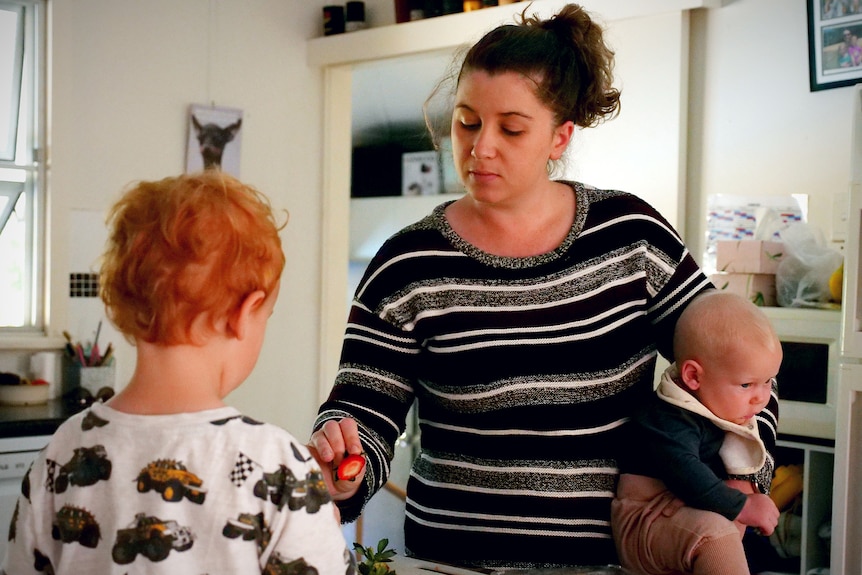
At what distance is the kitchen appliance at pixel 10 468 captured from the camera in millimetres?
2875

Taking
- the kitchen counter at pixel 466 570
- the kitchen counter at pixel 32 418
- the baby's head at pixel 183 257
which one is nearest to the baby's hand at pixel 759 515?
the kitchen counter at pixel 466 570

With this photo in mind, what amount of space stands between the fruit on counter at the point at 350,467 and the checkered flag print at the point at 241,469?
28 cm

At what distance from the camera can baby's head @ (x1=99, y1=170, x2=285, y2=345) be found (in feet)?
3.18

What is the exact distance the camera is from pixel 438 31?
3.62 m

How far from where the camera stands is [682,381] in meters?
1.53

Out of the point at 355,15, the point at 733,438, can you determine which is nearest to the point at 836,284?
the point at 733,438

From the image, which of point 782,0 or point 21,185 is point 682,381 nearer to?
point 782,0

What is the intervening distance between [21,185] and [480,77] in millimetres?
2500

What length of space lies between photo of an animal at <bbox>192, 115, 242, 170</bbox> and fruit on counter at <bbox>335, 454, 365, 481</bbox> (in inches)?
106

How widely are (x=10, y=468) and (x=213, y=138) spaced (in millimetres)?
1484

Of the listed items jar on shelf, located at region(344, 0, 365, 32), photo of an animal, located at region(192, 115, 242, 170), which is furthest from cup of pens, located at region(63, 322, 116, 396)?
jar on shelf, located at region(344, 0, 365, 32)

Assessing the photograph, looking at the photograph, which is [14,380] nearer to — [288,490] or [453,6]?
[453,6]

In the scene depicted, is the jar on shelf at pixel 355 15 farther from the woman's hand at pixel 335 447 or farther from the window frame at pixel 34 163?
the woman's hand at pixel 335 447

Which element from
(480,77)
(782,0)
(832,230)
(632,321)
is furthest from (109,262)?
(782,0)
